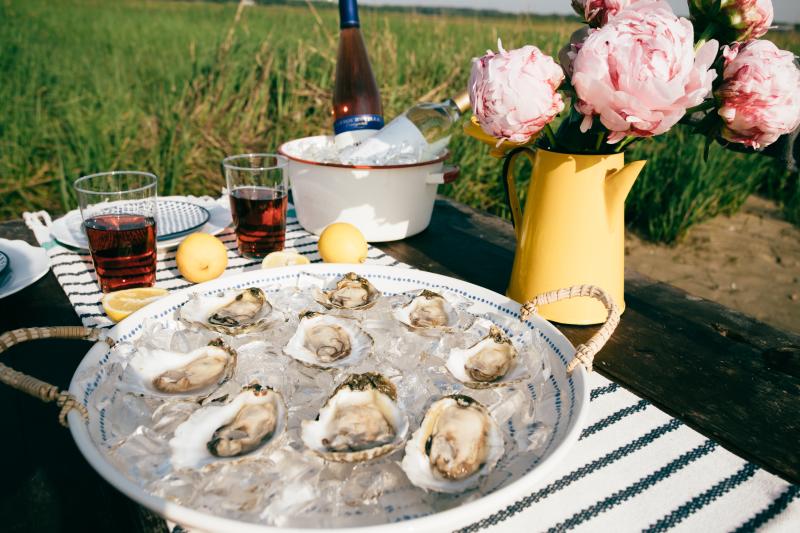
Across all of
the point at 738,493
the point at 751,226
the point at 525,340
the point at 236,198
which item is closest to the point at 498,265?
the point at 525,340

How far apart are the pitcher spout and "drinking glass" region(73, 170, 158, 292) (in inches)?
36.5

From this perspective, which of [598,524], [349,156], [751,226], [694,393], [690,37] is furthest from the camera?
[751,226]

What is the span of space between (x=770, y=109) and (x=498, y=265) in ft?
2.30

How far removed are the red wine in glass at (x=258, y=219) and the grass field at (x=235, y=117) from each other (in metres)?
1.87

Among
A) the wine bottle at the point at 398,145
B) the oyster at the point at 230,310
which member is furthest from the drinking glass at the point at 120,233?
the wine bottle at the point at 398,145

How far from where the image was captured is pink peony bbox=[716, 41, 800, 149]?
78 centimetres

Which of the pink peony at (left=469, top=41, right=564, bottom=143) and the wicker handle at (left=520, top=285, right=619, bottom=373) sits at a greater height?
the pink peony at (left=469, top=41, right=564, bottom=143)

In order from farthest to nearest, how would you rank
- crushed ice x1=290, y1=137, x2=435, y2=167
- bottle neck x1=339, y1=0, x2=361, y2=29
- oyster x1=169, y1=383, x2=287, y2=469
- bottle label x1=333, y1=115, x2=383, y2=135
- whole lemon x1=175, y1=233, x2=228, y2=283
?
bottle neck x1=339, y1=0, x2=361, y2=29, bottle label x1=333, y1=115, x2=383, y2=135, crushed ice x1=290, y1=137, x2=435, y2=167, whole lemon x1=175, y1=233, x2=228, y2=283, oyster x1=169, y1=383, x2=287, y2=469

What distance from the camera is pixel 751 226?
4.04m

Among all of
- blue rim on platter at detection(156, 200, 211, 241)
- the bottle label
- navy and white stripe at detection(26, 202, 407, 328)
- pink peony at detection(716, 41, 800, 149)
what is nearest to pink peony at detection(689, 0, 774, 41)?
pink peony at detection(716, 41, 800, 149)

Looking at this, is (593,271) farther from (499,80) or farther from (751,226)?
(751,226)

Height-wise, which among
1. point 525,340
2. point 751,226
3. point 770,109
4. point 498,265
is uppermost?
point 770,109

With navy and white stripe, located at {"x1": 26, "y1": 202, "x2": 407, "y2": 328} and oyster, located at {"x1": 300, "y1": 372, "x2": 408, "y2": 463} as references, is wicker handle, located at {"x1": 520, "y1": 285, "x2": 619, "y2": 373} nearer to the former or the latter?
oyster, located at {"x1": 300, "y1": 372, "x2": 408, "y2": 463}

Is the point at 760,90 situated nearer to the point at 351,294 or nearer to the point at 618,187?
the point at 618,187
